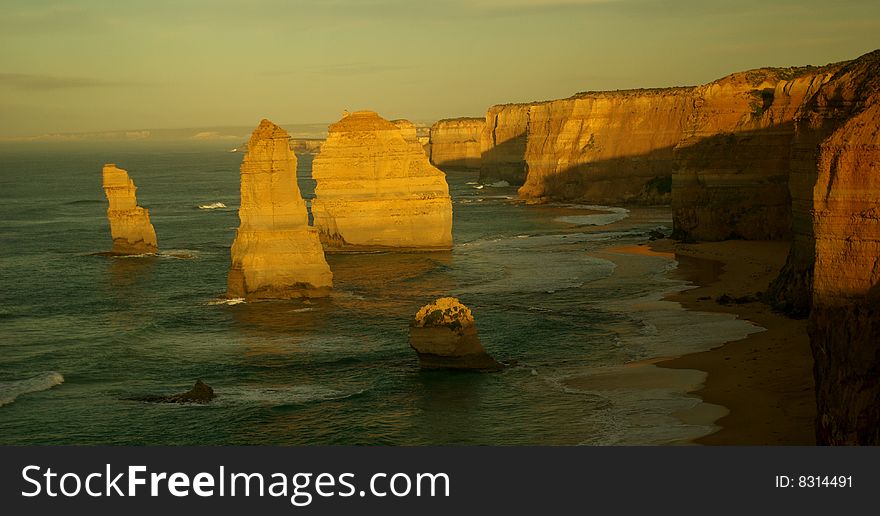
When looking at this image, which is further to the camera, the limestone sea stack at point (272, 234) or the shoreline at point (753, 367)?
the limestone sea stack at point (272, 234)

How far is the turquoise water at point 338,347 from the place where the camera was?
2714 centimetres

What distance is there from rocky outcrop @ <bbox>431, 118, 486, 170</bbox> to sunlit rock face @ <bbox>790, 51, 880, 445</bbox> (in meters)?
160

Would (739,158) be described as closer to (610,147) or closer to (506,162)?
(610,147)

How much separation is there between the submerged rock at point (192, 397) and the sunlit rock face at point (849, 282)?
53.9 ft

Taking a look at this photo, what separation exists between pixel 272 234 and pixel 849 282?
29971mm

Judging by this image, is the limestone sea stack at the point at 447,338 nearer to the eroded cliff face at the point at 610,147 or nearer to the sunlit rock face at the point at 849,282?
the sunlit rock face at the point at 849,282

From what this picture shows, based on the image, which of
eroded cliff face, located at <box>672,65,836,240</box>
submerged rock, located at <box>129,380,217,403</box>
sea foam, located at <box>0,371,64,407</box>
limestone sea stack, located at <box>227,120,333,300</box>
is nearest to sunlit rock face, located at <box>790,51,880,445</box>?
submerged rock, located at <box>129,380,217,403</box>

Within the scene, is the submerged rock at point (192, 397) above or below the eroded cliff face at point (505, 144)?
below

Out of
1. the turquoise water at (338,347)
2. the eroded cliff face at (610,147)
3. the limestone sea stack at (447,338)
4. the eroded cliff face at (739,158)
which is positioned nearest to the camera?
the turquoise water at (338,347)

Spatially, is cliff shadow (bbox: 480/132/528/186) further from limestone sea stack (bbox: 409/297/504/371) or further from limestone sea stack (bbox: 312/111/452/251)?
limestone sea stack (bbox: 409/297/504/371)

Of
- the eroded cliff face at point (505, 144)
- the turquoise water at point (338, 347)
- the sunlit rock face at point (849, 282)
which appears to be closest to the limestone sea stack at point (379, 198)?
the turquoise water at point (338, 347)

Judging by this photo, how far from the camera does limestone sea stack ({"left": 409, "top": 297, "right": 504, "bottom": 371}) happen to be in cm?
3177

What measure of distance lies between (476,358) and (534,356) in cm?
320

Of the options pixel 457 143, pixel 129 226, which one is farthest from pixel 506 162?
pixel 129 226
